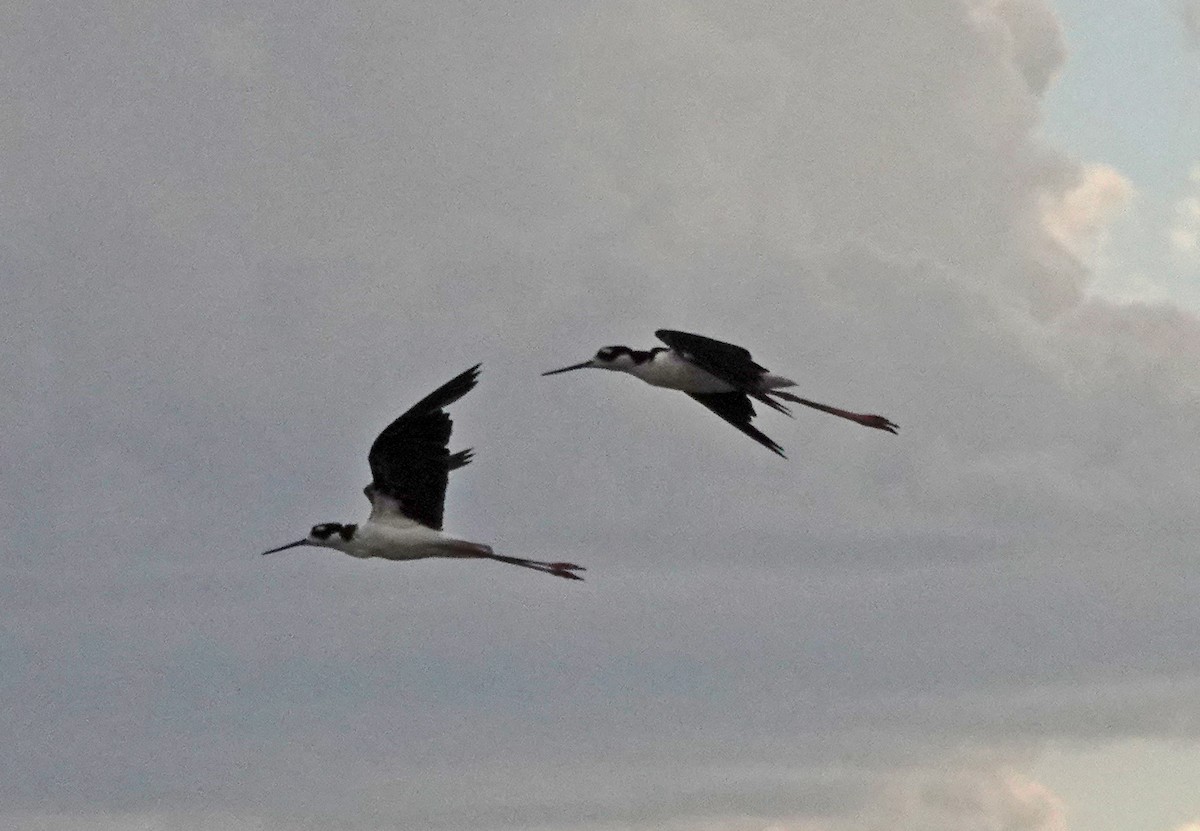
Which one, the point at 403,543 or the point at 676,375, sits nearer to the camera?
the point at 403,543

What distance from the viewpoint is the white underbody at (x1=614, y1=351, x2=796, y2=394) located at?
41469 millimetres

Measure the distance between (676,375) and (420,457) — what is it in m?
3.72

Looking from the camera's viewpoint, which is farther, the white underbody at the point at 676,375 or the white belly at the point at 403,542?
the white underbody at the point at 676,375

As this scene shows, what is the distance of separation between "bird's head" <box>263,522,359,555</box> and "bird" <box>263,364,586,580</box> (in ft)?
0.06

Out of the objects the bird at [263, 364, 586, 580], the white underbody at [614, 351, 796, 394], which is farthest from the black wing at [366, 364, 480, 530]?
the white underbody at [614, 351, 796, 394]

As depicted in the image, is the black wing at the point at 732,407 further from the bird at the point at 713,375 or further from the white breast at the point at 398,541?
the white breast at the point at 398,541

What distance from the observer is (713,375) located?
4094 cm

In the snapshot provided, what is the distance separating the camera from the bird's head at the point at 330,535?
41375mm

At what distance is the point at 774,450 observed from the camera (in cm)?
4081

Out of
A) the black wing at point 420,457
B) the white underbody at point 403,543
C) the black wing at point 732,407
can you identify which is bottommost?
the white underbody at point 403,543

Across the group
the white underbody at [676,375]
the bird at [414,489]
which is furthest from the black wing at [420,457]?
the white underbody at [676,375]

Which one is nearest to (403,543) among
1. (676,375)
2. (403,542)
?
(403,542)

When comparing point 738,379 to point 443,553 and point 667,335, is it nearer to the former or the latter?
point 667,335

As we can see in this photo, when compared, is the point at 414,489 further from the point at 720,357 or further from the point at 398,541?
the point at 720,357
